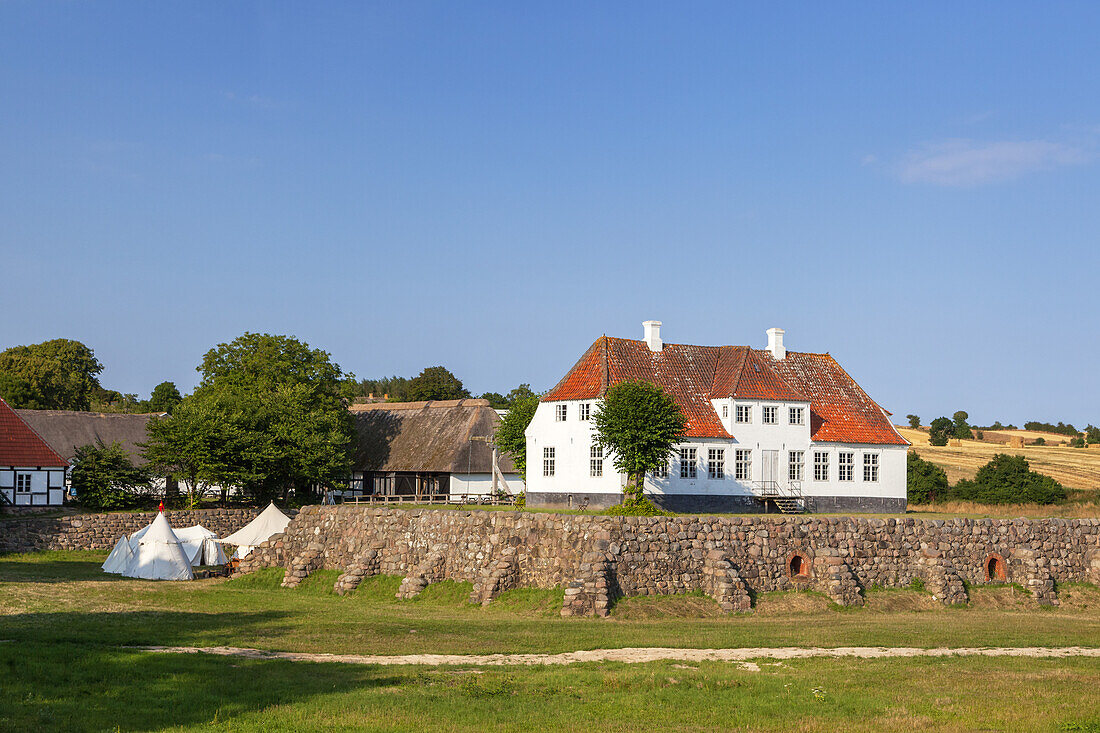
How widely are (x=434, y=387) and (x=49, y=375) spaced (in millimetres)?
36614

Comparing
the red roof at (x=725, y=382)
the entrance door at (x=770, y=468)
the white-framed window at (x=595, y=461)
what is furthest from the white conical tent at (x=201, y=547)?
the entrance door at (x=770, y=468)

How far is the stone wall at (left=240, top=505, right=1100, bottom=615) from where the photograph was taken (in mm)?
33406

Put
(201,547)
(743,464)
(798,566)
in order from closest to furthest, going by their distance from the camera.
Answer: (798,566)
(201,547)
(743,464)

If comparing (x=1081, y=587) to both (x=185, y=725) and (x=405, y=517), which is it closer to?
(x=405, y=517)

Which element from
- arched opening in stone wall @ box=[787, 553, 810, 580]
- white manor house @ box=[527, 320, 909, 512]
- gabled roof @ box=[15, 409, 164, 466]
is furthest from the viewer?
gabled roof @ box=[15, 409, 164, 466]

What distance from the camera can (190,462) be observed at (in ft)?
198

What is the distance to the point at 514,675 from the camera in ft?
68.3

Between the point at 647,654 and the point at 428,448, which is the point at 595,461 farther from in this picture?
the point at 428,448

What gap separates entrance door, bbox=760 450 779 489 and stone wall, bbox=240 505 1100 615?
10620 millimetres

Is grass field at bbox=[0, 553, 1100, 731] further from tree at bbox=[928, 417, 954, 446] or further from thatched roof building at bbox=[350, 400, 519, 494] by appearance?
tree at bbox=[928, 417, 954, 446]

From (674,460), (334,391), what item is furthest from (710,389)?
(334,391)

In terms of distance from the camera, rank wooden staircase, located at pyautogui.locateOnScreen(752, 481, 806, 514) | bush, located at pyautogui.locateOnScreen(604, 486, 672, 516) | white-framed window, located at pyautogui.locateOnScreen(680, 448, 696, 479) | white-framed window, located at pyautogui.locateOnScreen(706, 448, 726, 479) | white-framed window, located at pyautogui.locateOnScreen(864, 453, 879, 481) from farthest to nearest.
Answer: white-framed window, located at pyautogui.locateOnScreen(864, 453, 879, 481), wooden staircase, located at pyautogui.locateOnScreen(752, 481, 806, 514), white-framed window, located at pyautogui.locateOnScreen(706, 448, 726, 479), white-framed window, located at pyautogui.locateOnScreen(680, 448, 696, 479), bush, located at pyautogui.locateOnScreen(604, 486, 672, 516)

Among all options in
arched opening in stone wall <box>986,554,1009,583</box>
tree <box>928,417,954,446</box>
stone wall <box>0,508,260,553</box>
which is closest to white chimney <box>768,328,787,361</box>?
arched opening in stone wall <box>986,554,1009,583</box>

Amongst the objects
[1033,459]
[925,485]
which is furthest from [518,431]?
[1033,459]
